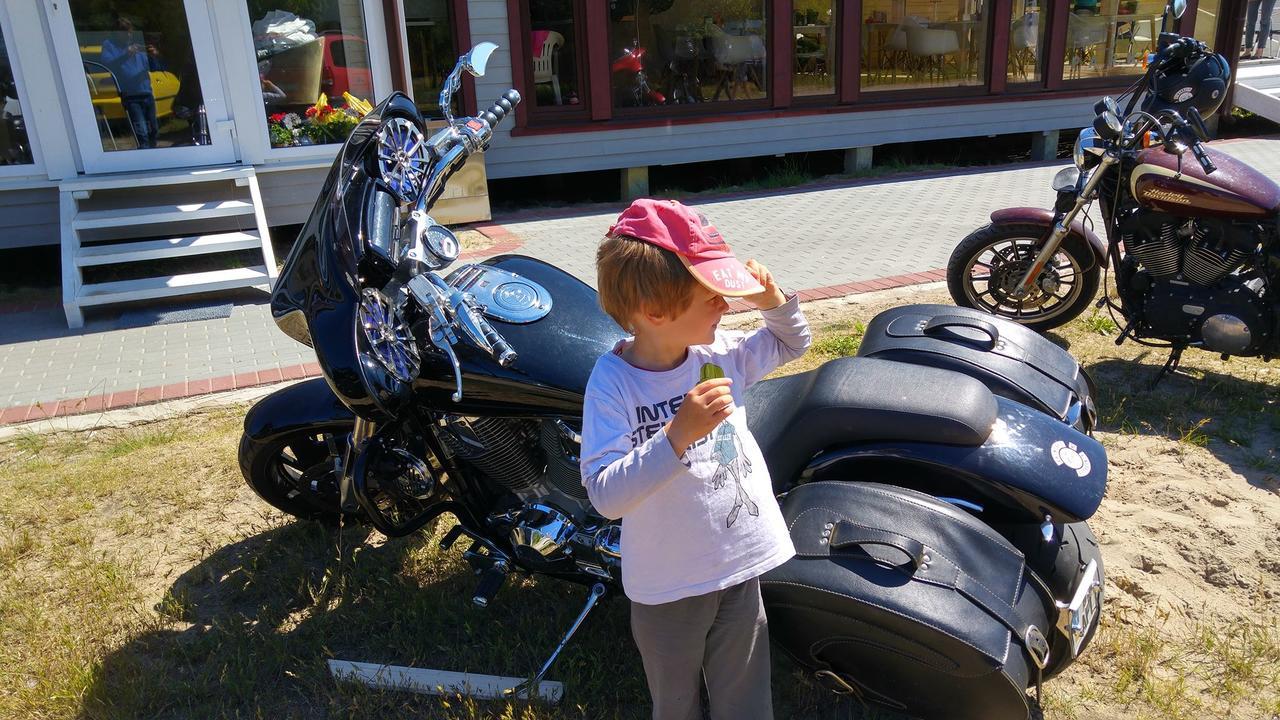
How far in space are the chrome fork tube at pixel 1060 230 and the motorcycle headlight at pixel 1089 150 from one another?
118 mm

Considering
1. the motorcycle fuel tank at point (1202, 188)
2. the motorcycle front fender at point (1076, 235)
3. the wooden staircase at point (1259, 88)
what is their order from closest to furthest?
the motorcycle fuel tank at point (1202, 188) → the motorcycle front fender at point (1076, 235) → the wooden staircase at point (1259, 88)

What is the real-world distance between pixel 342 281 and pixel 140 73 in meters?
6.37

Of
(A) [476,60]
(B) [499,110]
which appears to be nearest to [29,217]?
(B) [499,110]

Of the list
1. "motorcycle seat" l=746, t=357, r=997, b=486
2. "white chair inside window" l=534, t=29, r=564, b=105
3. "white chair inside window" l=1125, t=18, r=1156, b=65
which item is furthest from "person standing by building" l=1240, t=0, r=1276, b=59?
"motorcycle seat" l=746, t=357, r=997, b=486

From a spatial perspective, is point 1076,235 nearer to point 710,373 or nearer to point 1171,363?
point 1171,363

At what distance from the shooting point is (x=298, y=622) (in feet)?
9.53

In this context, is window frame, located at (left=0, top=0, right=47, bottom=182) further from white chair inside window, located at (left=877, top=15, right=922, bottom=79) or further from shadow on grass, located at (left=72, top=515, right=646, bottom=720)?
white chair inside window, located at (left=877, top=15, right=922, bottom=79)

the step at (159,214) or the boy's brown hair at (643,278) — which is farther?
the step at (159,214)

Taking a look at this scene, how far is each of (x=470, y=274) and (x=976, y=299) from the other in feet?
11.0

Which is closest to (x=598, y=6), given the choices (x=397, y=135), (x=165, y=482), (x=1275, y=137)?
(x=165, y=482)

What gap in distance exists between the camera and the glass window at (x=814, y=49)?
10.7 m

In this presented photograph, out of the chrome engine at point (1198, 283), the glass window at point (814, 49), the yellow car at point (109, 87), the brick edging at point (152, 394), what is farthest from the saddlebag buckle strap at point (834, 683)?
the glass window at point (814, 49)

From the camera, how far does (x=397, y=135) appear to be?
234 centimetres

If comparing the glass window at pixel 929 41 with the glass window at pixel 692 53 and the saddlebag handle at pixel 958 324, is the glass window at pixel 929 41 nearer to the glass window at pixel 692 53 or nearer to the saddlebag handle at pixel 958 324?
the glass window at pixel 692 53
